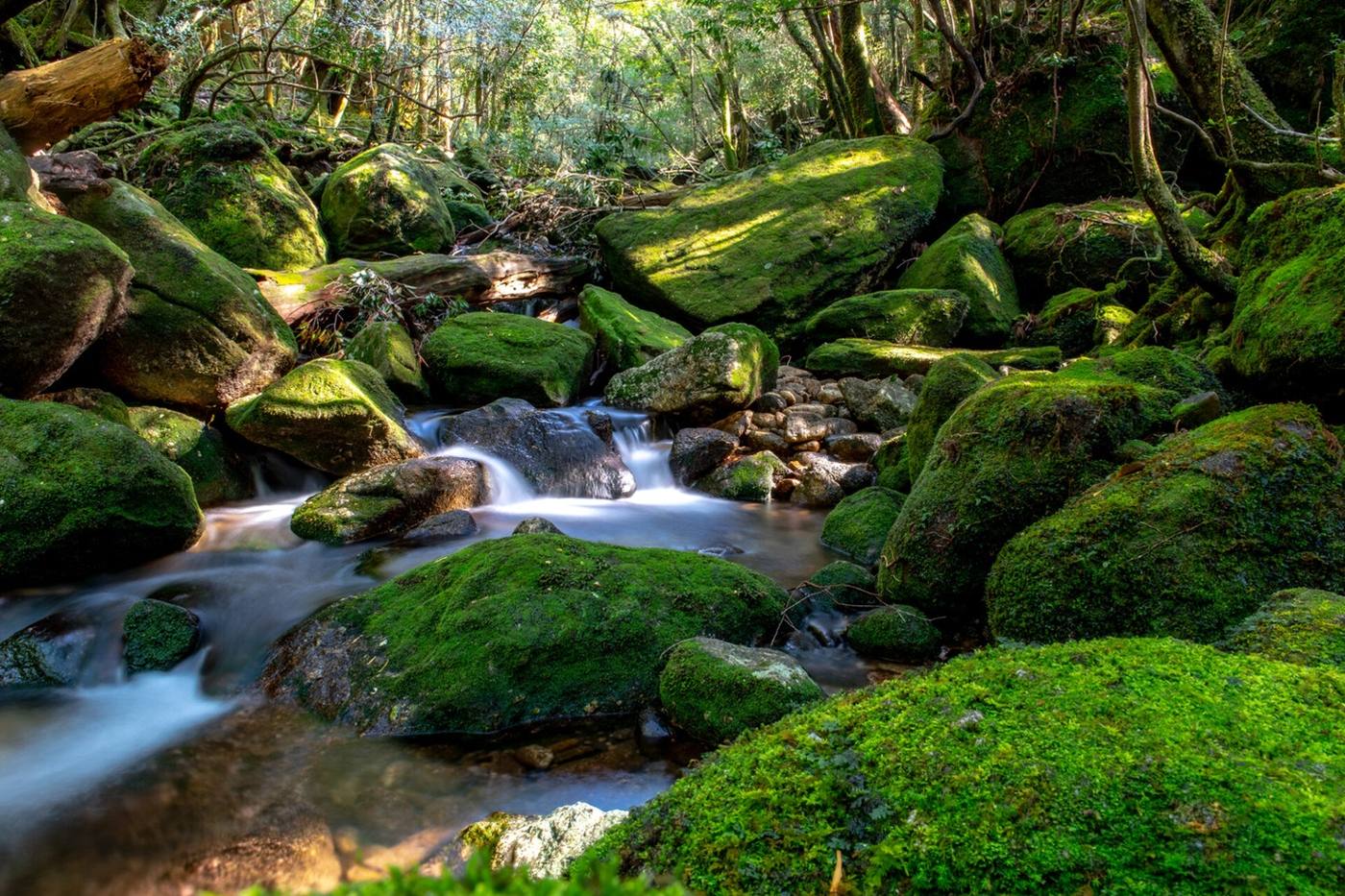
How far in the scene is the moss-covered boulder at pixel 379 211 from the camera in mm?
11703

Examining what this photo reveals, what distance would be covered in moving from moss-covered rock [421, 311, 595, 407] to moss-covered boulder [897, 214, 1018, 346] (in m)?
5.44

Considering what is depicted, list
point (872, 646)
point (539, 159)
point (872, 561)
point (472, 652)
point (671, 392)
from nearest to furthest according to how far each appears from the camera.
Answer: point (472, 652) < point (872, 646) < point (872, 561) < point (671, 392) < point (539, 159)

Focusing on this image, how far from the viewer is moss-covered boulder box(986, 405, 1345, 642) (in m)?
3.03

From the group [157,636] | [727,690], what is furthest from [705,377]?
[157,636]

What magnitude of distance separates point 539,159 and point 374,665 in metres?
17.3

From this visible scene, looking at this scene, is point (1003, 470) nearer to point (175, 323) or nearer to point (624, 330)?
point (624, 330)

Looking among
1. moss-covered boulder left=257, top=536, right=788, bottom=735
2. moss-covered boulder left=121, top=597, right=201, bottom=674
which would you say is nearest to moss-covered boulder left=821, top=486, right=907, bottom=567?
moss-covered boulder left=257, top=536, right=788, bottom=735

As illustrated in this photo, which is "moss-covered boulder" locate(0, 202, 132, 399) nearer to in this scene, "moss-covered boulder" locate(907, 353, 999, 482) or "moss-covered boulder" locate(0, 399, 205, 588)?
"moss-covered boulder" locate(0, 399, 205, 588)

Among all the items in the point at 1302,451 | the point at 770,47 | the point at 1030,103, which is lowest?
the point at 1302,451

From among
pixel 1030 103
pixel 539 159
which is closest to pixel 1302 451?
pixel 1030 103

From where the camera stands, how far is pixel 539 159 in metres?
19.0

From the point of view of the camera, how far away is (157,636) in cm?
456

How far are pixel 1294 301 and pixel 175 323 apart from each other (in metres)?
8.73

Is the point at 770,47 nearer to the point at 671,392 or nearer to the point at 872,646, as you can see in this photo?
the point at 671,392
